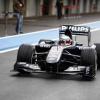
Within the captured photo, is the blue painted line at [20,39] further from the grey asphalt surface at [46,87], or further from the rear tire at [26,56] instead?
the grey asphalt surface at [46,87]

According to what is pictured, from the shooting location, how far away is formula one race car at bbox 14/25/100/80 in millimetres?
9891

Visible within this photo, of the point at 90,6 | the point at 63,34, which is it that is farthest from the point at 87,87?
the point at 90,6

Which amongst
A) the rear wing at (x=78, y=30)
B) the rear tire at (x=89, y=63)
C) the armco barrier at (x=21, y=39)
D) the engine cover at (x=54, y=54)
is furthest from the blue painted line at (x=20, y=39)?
the rear tire at (x=89, y=63)

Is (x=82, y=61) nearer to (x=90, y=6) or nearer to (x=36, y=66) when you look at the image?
(x=36, y=66)

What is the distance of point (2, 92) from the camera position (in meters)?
8.62

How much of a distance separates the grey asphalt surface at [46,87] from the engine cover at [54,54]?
17.9 inches

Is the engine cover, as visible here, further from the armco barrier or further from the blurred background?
the blurred background

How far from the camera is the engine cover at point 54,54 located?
32.2 feet

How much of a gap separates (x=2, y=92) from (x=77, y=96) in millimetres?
1420

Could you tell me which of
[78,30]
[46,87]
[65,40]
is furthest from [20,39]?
[46,87]

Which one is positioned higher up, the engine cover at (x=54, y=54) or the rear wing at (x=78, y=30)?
the rear wing at (x=78, y=30)

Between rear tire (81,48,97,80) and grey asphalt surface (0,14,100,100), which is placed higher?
rear tire (81,48,97,80)

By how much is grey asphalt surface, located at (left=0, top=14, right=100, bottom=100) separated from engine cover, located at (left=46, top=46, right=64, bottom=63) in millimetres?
454

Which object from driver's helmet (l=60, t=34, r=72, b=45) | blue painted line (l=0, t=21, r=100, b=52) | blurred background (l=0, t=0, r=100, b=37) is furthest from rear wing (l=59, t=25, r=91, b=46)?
blurred background (l=0, t=0, r=100, b=37)
